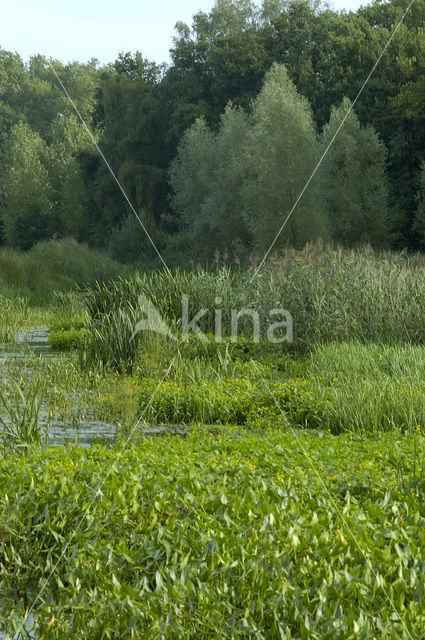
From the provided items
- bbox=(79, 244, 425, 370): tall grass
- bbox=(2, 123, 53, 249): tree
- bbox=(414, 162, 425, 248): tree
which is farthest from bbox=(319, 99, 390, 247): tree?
bbox=(2, 123, 53, 249): tree

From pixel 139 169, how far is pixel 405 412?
31.7 metres

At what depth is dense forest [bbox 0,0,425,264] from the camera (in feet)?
80.8

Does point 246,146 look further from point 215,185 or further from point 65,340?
point 65,340

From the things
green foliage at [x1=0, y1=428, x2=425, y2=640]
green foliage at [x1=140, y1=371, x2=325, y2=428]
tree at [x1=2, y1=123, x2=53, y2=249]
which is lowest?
tree at [x1=2, y1=123, x2=53, y2=249]

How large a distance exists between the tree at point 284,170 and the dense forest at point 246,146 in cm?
5

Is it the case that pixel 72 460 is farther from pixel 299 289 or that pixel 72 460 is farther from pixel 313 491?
pixel 299 289

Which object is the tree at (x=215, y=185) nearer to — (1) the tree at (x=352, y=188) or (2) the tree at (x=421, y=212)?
(1) the tree at (x=352, y=188)

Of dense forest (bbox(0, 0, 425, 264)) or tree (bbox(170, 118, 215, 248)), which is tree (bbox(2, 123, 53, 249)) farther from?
tree (bbox(170, 118, 215, 248))

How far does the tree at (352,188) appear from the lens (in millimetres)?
25500

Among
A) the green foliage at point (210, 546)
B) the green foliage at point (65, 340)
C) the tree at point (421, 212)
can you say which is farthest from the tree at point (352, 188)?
the green foliage at point (210, 546)

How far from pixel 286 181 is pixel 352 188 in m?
2.88

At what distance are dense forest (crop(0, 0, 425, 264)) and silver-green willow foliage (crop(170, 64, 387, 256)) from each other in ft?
0.17

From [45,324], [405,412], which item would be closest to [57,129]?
[45,324]

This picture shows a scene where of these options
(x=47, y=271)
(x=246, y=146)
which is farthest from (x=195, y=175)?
(x=47, y=271)
